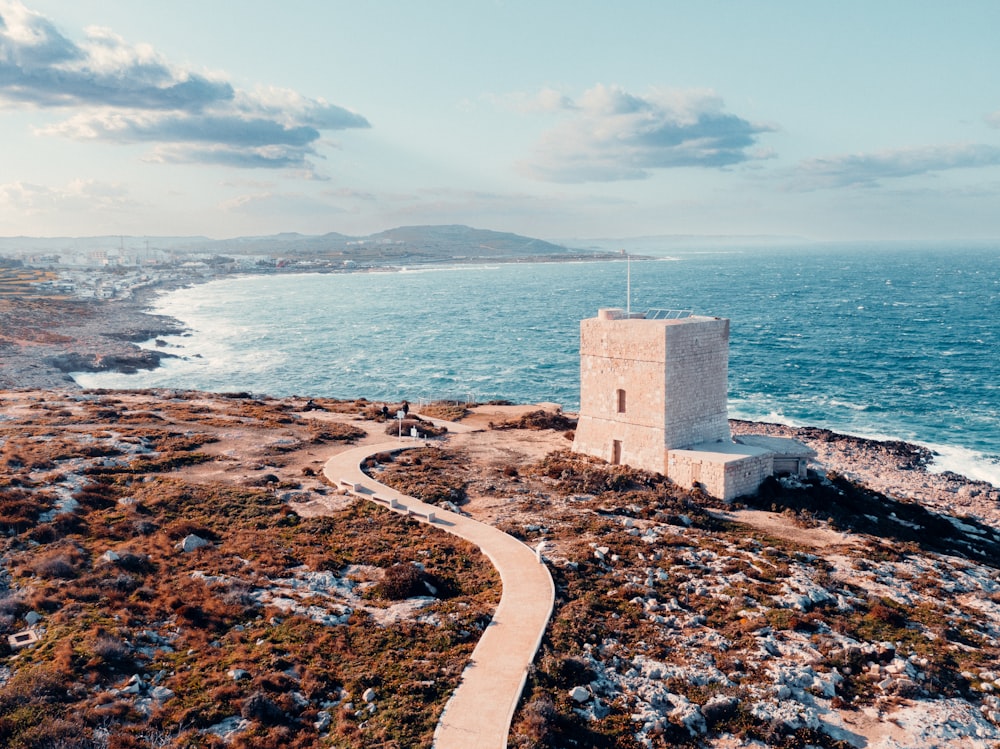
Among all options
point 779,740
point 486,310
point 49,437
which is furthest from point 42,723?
point 486,310

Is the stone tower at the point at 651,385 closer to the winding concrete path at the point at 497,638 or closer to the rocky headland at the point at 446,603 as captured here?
the rocky headland at the point at 446,603

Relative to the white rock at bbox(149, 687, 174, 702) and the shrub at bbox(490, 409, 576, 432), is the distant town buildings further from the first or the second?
the white rock at bbox(149, 687, 174, 702)

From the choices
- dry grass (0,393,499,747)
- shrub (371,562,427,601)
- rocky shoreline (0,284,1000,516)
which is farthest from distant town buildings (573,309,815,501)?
shrub (371,562,427,601)

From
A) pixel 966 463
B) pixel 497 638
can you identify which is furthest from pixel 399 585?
pixel 966 463

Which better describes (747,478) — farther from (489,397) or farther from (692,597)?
(489,397)

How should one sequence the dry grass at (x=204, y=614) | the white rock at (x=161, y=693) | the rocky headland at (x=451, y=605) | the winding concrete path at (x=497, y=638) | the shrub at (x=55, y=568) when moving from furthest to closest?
the shrub at (x=55, y=568)
the white rock at (x=161, y=693)
the rocky headland at (x=451, y=605)
the dry grass at (x=204, y=614)
the winding concrete path at (x=497, y=638)

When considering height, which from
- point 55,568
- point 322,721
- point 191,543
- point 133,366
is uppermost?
point 55,568

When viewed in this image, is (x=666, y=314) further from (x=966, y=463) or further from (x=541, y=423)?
(x=966, y=463)

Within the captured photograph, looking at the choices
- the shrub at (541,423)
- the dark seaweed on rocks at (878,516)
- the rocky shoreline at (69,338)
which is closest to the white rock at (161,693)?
Result: the dark seaweed on rocks at (878,516)

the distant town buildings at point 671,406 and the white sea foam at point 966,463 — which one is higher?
the distant town buildings at point 671,406
